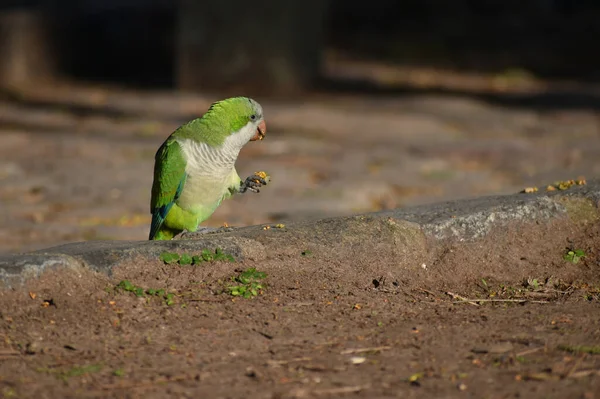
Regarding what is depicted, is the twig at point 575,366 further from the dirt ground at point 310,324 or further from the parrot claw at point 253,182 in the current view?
the parrot claw at point 253,182

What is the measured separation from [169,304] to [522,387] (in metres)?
1.24

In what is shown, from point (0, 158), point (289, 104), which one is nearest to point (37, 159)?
point (0, 158)

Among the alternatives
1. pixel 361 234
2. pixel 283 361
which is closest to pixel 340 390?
pixel 283 361

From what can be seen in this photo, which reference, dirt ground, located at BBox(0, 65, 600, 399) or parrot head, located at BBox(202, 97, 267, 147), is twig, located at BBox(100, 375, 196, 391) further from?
parrot head, located at BBox(202, 97, 267, 147)

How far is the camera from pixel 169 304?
3342mm

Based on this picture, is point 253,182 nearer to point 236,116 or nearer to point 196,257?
point 236,116

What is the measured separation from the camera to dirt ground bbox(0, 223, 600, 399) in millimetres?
2768

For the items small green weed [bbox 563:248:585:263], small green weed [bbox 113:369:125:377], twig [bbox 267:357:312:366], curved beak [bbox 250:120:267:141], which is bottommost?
small green weed [bbox 113:369:125:377]

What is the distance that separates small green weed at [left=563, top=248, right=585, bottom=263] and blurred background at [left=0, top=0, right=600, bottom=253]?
9.45ft

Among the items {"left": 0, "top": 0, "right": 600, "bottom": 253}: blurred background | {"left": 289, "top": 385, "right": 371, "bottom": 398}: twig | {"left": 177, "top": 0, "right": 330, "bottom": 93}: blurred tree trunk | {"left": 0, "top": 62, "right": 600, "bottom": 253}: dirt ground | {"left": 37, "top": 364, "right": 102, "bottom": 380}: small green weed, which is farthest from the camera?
{"left": 177, "top": 0, "right": 330, "bottom": 93}: blurred tree trunk

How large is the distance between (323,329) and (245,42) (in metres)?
8.91

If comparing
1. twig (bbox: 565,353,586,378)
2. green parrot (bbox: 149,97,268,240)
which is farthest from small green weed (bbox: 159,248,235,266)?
twig (bbox: 565,353,586,378)

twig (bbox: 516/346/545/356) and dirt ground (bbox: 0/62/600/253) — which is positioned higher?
twig (bbox: 516/346/545/356)

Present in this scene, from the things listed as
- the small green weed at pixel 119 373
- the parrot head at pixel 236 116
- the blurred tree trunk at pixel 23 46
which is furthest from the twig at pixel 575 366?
the blurred tree trunk at pixel 23 46
